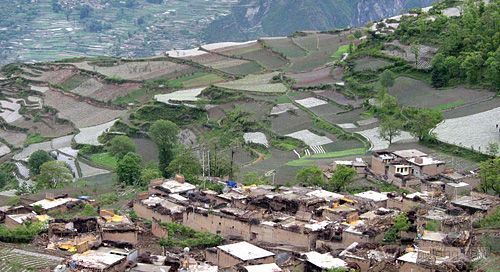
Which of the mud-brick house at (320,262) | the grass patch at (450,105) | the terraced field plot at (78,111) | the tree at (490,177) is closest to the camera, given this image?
the mud-brick house at (320,262)

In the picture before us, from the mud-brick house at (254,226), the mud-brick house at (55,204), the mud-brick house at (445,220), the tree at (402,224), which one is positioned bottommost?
the mud-brick house at (55,204)

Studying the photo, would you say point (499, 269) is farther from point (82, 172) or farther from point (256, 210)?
point (82, 172)

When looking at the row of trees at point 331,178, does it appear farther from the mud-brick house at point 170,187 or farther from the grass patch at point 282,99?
the grass patch at point 282,99

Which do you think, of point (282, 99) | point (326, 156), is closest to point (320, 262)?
point (326, 156)

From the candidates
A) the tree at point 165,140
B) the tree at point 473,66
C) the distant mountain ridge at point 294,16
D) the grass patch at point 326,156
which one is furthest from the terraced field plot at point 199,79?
the distant mountain ridge at point 294,16

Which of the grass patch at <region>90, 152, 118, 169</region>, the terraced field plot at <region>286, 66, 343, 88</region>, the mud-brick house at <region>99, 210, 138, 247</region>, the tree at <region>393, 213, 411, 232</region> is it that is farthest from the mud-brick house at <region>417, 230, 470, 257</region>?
the terraced field plot at <region>286, 66, 343, 88</region>

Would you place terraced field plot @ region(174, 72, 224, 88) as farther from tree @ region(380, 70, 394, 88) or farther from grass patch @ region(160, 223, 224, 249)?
grass patch @ region(160, 223, 224, 249)
